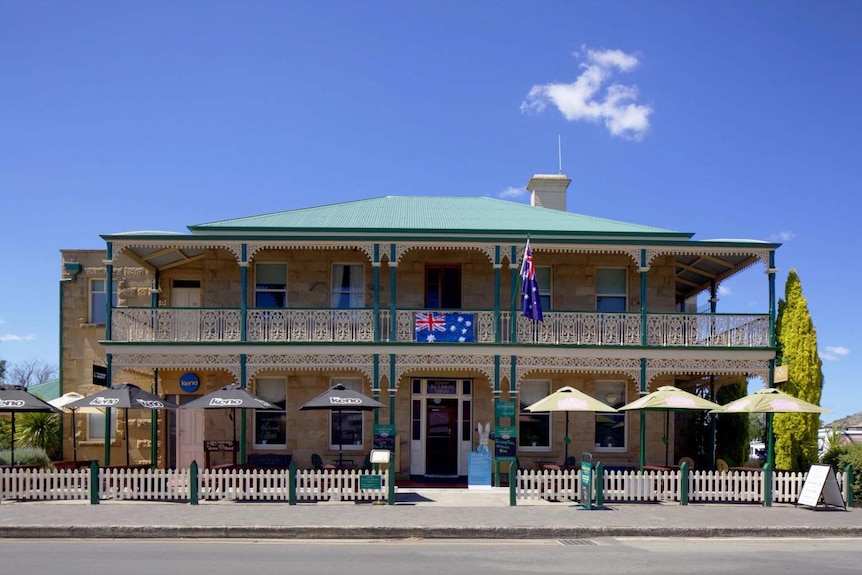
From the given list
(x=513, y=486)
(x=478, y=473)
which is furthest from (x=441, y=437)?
(x=513, y=486)

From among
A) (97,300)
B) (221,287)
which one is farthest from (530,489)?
(97,300)

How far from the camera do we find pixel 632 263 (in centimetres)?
2320

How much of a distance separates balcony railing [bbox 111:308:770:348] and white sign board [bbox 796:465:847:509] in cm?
429

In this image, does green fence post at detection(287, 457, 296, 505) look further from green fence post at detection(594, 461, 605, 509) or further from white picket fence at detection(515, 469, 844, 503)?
Result: green fence post at detection(594, 461, 605, 509)

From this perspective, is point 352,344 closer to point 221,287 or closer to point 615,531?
point 221,287

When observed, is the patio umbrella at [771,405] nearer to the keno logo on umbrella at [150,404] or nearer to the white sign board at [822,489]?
the white sign board at [822,489]

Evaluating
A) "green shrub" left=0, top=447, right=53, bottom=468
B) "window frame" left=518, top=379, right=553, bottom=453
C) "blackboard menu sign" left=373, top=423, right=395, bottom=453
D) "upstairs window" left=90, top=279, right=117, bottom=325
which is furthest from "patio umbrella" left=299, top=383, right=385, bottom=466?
"upstairs window" left=90, top=279, right=117, bottom=325

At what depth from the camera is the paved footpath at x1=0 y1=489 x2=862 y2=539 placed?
13.9 m

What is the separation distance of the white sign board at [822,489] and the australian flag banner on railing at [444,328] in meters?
8.08

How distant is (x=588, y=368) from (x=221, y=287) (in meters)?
9.97

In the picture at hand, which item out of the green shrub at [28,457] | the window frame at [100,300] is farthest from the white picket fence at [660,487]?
the window frame at [100,300]

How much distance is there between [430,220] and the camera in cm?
2256

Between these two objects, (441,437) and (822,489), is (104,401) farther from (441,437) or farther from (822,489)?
(822,489)

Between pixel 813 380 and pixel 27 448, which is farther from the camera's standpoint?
pixel 27 448
